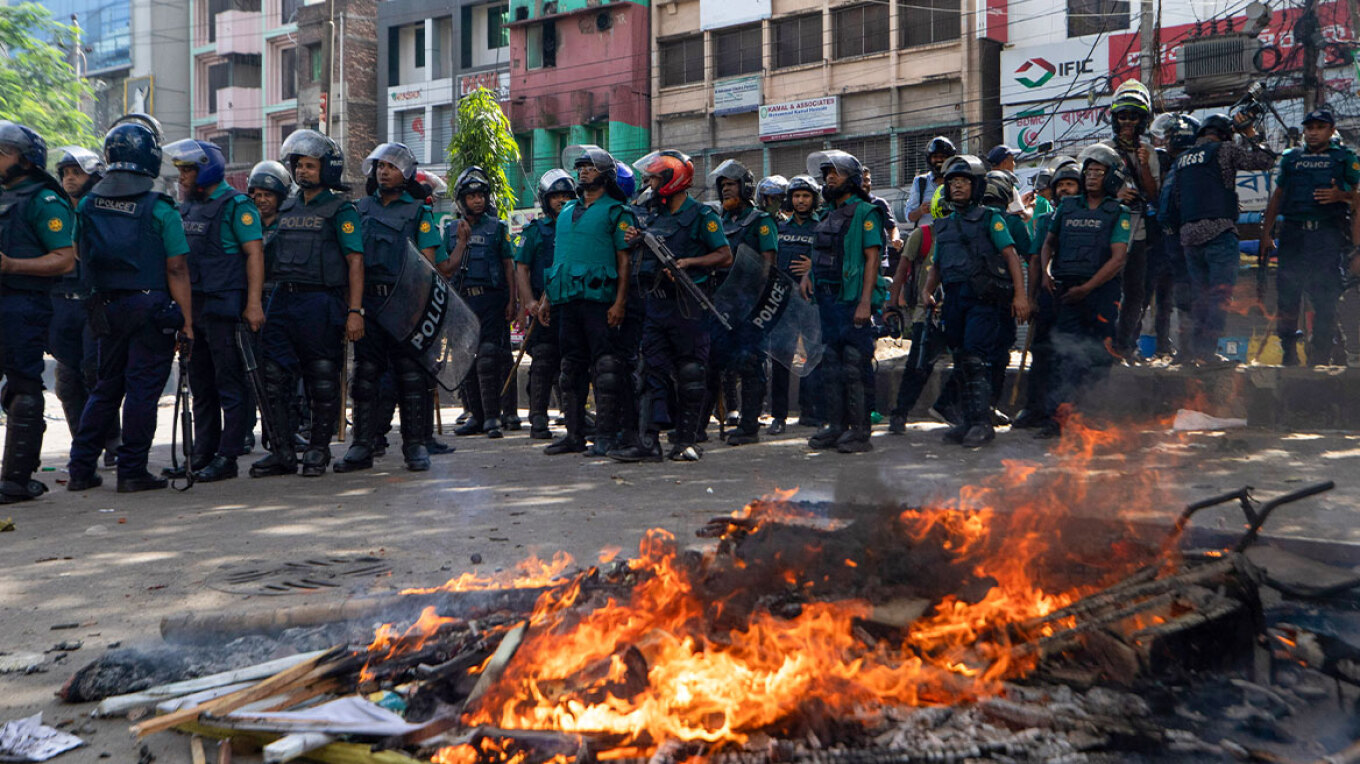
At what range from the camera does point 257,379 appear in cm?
718

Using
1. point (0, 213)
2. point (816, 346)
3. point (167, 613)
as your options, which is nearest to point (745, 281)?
point (816, 346)

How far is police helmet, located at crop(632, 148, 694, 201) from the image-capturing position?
7.91 metres

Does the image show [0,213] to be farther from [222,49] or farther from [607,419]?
[222,49]

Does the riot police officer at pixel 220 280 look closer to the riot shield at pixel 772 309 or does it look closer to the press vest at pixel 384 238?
the press vest at pixel 384 238

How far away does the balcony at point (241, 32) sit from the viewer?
46844 mm

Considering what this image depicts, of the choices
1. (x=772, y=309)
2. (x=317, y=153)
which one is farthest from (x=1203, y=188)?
(x=317, y=153)

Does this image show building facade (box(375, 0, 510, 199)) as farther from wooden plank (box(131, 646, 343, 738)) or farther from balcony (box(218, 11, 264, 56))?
wooden plank (box(131, 646, 343, 738))

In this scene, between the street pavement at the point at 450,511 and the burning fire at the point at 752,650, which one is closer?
the burning fire at the point at 752,650

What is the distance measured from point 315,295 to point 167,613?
12.2 ft

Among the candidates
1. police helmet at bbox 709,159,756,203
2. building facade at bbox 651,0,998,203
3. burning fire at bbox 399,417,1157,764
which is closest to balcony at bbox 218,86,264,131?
building facade at bbox 651,0,998,203

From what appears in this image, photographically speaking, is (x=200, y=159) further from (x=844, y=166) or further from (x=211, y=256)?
(x=844, y=166)

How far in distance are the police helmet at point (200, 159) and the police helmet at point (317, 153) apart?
1.37 ft

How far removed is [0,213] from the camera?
249 inches

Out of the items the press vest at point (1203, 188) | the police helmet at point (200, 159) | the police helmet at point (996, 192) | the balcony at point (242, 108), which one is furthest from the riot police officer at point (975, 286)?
the balcony at point (242, 108)
